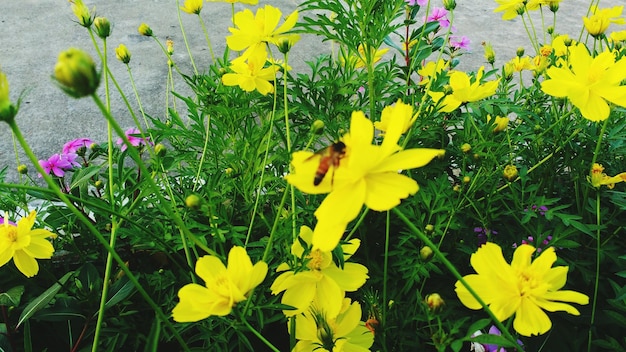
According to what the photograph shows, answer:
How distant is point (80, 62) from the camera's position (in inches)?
13.4

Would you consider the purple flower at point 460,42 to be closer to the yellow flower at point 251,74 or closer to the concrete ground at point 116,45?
the yellow flower at point 251,74

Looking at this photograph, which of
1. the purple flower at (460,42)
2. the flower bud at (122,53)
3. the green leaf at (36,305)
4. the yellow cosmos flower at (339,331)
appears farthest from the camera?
the purple flower at (460,42)

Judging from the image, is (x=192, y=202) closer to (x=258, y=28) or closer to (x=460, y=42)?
(x=258, y=28)

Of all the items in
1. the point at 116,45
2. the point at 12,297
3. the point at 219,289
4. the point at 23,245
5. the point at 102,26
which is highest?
the point at 102,26

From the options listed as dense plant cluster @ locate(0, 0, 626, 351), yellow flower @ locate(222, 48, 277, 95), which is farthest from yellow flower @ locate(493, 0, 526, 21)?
yellow flower @ locate(222, 48, 277, 95)

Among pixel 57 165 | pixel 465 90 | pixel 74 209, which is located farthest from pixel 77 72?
pixel 57 165

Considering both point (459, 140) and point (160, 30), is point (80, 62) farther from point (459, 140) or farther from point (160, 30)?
point (160, 30)

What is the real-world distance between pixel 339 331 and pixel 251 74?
1.32 feet

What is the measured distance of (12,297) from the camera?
0.69 m

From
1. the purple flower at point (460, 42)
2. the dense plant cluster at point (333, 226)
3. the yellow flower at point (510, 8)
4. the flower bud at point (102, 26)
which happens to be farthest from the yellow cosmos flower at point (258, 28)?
the purple flower at point (460, 42)

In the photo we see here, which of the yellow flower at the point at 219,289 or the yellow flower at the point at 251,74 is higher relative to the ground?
the yellow flower at the point at 251,74

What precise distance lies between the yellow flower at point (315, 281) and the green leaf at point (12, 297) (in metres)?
0.40

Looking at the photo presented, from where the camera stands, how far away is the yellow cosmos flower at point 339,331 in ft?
1.80

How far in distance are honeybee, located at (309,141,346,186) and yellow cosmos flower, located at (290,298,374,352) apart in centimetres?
21
